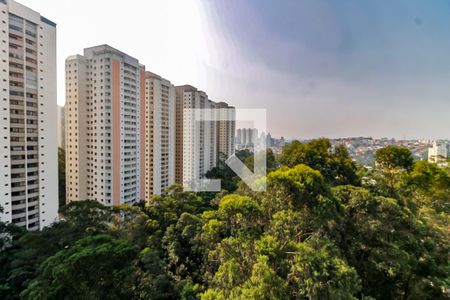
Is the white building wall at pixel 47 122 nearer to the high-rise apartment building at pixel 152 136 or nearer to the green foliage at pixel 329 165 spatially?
the high-rise apartment building at pixel 152 136

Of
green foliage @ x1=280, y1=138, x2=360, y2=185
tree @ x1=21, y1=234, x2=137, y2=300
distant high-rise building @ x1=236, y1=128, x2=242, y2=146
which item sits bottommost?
tree @ x1=21, y1=234, x2=137, y2=300

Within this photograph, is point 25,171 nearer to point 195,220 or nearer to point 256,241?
point 195,220

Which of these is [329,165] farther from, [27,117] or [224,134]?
[224,134]

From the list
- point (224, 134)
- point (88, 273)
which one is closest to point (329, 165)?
point (88, 273)

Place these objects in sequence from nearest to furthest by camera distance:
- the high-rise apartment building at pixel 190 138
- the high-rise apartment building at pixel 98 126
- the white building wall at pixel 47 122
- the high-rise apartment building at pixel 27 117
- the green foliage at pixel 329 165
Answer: the green foliage at pixel 329 165 < the high-rise apartment building at pixel 27 117 < the white building wall at pixel 47 122 < the high-rise apartment building at pixel 98 126 < the high-rise apartment building at pixel 190 138

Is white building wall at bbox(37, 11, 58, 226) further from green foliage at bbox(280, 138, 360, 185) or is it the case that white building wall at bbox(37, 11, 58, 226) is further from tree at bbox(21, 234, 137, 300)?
green foliage at bbox(280, 138, 360, 185)
